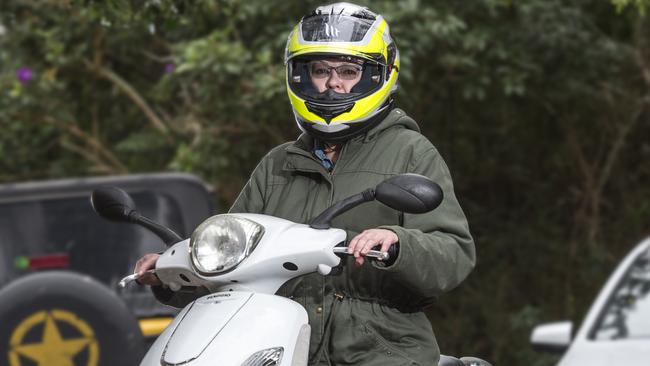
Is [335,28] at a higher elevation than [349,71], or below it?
higher

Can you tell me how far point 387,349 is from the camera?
3.45 meters

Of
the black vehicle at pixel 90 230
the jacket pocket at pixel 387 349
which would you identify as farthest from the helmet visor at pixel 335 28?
the black vehicle at pixel 90 230

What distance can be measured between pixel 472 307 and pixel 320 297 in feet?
30.8

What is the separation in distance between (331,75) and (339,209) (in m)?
0.54

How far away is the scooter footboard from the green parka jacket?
16cm

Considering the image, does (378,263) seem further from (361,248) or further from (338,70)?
(338,70)

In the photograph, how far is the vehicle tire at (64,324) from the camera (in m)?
6.11

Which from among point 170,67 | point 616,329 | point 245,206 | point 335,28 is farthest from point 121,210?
point 170,67

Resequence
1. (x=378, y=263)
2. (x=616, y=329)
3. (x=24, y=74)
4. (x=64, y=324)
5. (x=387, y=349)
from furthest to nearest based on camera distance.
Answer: (x=24, y=74), (x=616, y=329), (x=64, y=324), (x=387, y=349), (x=378, y=263)

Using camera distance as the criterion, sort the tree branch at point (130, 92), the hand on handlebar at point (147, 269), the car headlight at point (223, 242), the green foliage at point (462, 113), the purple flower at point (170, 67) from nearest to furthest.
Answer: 1. the car headlight at point (223, 242)
2. the hand on handlebar at point (147, 269)
3. the green foliage at point (462, 113)
4. the purple flower at point (170, 67)
5. the tree branch at point (130, 92)

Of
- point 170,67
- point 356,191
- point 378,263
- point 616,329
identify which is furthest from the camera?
point 170,67

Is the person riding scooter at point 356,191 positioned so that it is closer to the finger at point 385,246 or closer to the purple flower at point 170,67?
the finger at point 385,246

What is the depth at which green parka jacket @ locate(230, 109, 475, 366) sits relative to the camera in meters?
3.41

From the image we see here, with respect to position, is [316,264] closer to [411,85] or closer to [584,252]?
[411,85]
